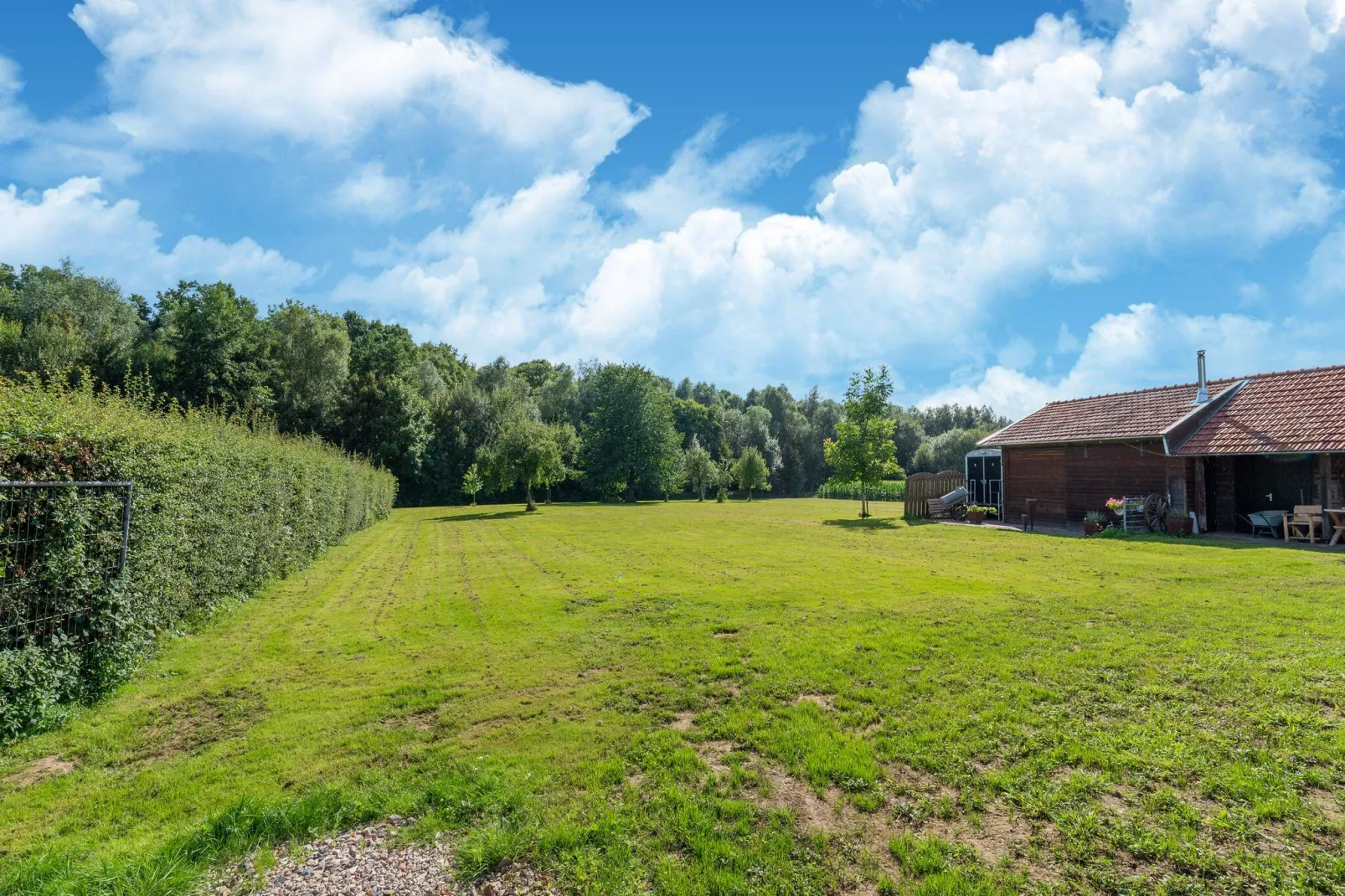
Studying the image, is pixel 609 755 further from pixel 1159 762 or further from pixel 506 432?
pixel 506 432

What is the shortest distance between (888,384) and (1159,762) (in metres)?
26.0

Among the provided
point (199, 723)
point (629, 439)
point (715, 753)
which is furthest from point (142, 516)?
point (629, 439)

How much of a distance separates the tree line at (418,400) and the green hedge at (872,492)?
24.7 feet

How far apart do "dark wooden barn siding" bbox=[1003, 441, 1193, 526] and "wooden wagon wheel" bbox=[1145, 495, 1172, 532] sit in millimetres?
521

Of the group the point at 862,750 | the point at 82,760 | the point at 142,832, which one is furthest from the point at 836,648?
the point at 82,760

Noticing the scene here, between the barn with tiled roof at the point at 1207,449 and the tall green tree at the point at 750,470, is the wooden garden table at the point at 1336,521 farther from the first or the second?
the tall green tree at the point at 750,470

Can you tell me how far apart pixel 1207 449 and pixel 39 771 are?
24919mm

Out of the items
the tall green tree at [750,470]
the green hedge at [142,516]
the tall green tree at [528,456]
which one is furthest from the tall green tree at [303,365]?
the green hedge at [142,516]

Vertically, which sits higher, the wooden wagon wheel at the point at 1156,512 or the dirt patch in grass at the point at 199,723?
the wooden wagon wheel at the point at 1156,512

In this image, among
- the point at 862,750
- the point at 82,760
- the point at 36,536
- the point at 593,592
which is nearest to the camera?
the point at 862,750

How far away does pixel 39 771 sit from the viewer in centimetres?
476

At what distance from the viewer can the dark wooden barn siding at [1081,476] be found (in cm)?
1972

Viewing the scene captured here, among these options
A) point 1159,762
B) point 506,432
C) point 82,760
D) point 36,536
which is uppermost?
point 506,432

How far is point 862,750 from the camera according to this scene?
4.55 metres
